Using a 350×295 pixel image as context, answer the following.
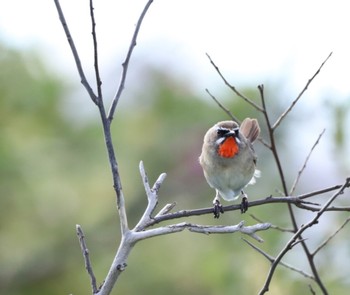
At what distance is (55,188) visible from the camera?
6.90m

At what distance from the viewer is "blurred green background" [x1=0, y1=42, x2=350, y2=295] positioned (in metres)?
6.66

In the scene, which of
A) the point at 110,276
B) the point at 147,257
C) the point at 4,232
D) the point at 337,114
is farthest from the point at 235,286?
the point at 110,276

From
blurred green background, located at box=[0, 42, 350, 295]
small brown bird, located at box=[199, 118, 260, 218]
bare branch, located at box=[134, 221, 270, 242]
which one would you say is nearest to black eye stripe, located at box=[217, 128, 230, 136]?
small brown bird, located at box=[199, 118, 260, 218]

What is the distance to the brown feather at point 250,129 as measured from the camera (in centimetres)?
375

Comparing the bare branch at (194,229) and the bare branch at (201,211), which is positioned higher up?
the bare branch at (201,211)

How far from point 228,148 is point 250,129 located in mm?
250

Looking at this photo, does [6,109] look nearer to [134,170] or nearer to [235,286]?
[134,170]

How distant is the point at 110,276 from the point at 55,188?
4.99 meters

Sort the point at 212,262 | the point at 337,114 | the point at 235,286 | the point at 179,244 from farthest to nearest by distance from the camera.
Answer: the point at 179,244, the point at 212,262, the point at 235,286, the point at 337,114

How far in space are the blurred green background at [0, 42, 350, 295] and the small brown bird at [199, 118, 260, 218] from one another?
8.85ft

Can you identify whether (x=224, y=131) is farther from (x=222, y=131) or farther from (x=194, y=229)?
(x=194, y=229)

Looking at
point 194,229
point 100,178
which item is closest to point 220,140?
point 194,229

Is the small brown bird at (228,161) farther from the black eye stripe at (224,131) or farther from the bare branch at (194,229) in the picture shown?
the bare branch at (194,229)

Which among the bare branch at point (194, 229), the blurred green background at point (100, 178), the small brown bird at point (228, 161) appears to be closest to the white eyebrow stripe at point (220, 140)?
the small brown bird at point (228, 161)
